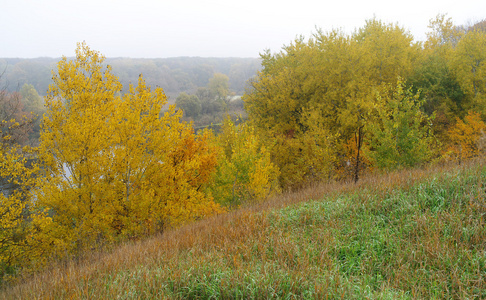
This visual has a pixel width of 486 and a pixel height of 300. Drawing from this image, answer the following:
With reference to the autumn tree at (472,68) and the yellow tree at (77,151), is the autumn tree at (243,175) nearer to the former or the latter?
the yellow tree at (77,151)

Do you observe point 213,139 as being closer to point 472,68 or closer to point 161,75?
point 472,68

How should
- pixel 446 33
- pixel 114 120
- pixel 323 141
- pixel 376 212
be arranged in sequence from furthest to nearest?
pixel 446 33, pixel 323 141, pixel 114 120, pixel 376 212

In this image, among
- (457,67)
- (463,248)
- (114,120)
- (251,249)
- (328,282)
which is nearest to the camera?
(328,282)

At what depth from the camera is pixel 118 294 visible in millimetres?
3135

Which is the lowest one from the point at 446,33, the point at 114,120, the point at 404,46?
the point at 114,120

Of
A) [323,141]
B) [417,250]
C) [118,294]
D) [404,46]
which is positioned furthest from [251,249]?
[404,46]

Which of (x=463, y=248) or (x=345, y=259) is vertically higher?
(x=463, y=248)

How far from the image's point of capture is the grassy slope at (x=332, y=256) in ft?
10.3

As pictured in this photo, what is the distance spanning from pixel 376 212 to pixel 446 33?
41071 millimetres

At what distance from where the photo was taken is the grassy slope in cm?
314

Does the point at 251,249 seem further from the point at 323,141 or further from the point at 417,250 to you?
the point at 323,141

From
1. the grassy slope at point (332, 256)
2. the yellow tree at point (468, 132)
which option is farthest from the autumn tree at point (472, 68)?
the grassy slope at point (332, 256)

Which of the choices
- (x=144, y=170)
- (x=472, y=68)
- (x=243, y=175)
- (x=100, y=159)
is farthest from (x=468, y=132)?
(x=100, y=159)

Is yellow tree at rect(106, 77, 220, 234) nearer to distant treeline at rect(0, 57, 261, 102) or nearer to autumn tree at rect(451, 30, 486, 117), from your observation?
autumn tree at rect(451, 30, 486, 117)
